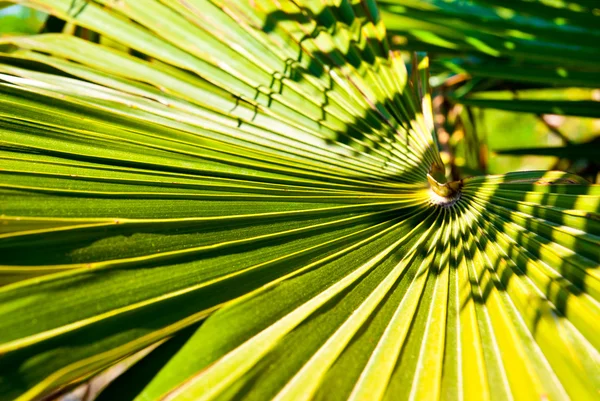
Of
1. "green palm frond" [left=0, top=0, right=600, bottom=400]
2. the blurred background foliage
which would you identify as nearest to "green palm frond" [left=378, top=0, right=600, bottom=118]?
the blurred background foliage

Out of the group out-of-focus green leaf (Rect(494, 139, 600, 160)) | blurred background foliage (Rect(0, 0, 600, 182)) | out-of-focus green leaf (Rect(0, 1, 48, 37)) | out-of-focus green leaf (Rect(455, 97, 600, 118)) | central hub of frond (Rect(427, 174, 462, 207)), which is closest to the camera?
central hub of frond (Rect(427, 174, 462, 207))

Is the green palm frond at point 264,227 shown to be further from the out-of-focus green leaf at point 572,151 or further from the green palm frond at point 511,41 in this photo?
the out-of-focus green leaf at point 572,151

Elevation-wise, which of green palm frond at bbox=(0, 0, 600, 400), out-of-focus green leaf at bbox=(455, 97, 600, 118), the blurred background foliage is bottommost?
green palm frond at bbox=(0, 0, 600, 400)

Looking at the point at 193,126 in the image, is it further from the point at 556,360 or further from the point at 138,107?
the point at 556,360

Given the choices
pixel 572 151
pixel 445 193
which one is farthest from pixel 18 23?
pixel 572 151

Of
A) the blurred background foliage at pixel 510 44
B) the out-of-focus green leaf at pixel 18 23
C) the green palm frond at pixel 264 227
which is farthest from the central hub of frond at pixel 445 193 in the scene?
the out-of-focus green leaf at pixel 18 23

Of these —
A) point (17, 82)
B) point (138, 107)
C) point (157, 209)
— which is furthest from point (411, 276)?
point (17, 82)

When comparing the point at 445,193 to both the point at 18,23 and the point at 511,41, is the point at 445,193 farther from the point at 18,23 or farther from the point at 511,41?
the point at 18,23

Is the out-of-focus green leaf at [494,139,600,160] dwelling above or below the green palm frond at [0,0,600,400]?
above

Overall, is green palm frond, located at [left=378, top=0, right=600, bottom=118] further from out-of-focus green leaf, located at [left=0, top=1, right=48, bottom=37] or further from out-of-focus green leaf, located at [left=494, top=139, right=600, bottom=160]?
out-of-focus green leaf, located at [left=0, top=1, right=48, bottom=37]
